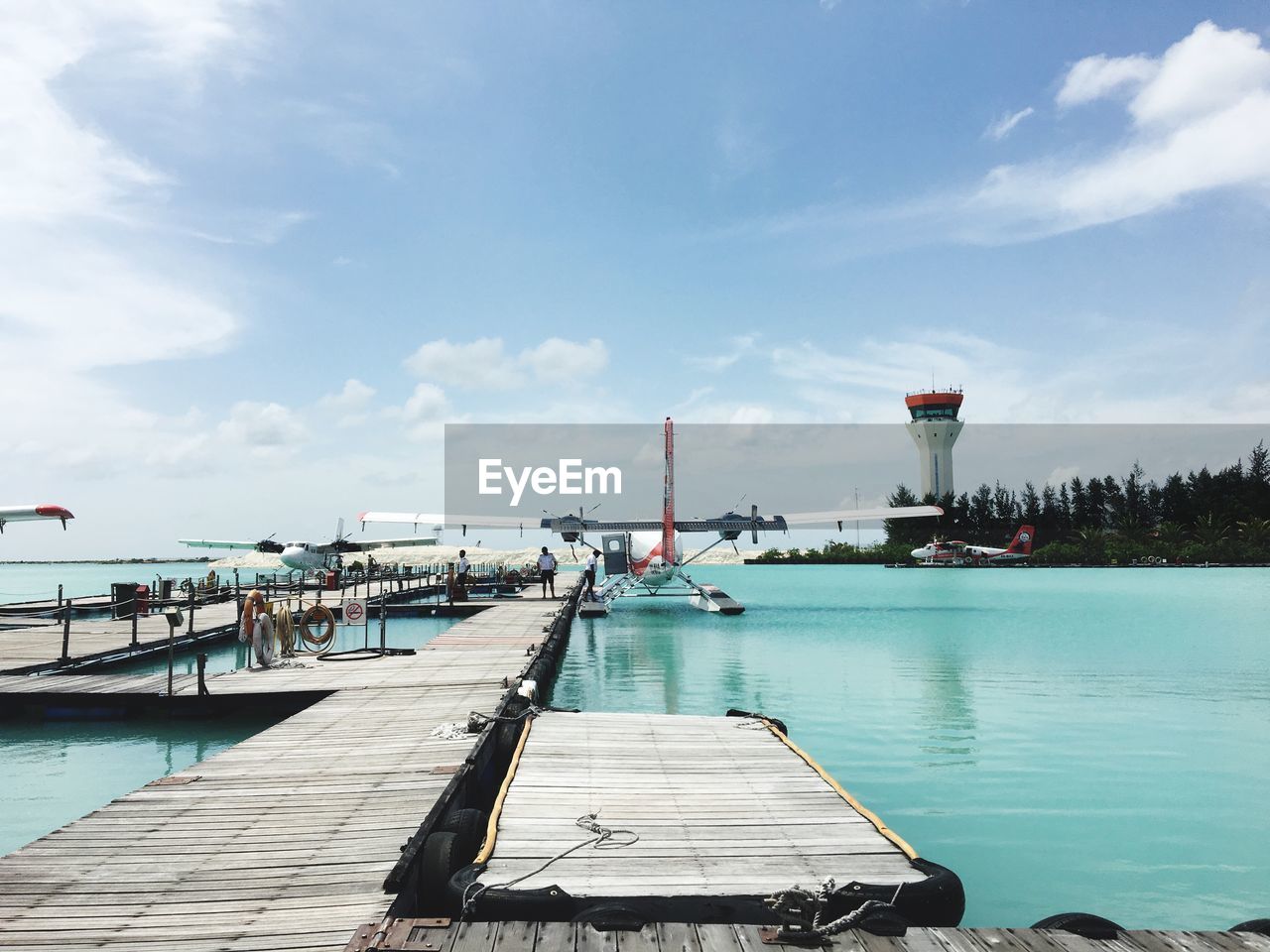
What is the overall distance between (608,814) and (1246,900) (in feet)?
18.4

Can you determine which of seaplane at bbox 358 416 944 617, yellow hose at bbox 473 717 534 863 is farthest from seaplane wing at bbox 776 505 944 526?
yellow hose at bbox 473 717 534 863

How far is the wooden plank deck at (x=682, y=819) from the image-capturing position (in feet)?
16.2

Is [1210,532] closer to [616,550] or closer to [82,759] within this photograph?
[616,550]

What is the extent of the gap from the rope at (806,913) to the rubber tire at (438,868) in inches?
78.1

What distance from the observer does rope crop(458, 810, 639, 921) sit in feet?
14.9

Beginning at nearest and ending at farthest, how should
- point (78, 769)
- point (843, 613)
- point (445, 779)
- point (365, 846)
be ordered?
point (365, 846) → point (445, 779) → point (78, 769) → point (843, 613)

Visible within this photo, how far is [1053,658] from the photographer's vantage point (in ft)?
72.9

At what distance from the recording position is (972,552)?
4031 inches

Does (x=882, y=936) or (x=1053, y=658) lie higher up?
(x=882, y=936)

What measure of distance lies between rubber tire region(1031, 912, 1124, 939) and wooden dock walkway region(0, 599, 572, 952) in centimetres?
358

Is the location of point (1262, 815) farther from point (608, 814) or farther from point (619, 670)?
point (619, 670)

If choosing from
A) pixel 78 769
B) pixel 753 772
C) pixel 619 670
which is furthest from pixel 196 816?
pixel 619 670

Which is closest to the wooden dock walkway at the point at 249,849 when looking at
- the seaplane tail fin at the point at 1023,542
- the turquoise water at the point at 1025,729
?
the turquoise water at the point at 1025,729

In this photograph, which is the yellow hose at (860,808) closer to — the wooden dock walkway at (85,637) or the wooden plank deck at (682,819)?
the wooden plank deck at (682,819)
